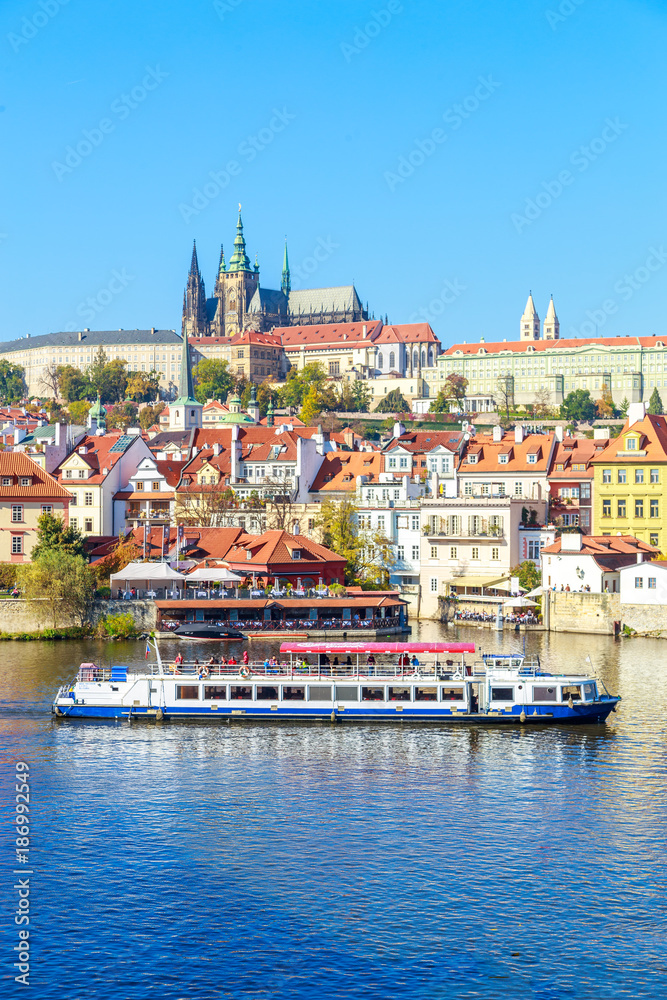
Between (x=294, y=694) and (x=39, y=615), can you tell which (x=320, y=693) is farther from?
(x=39, y=615)

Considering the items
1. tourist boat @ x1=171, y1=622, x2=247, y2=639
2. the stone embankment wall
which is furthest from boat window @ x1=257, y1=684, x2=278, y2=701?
the stone embankment wall

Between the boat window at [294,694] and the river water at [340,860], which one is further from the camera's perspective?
the boat window at [294,694]

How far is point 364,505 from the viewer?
88.2 meters

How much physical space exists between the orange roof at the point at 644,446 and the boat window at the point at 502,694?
3805cm

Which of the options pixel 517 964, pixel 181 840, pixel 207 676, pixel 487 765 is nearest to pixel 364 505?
pixel 207 676

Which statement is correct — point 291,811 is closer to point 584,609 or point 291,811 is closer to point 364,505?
point 584,609

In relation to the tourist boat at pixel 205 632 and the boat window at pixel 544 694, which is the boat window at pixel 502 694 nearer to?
the boat window at pixel 544 694

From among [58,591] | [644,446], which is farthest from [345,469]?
[58,591]

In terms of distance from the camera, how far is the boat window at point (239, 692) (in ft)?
162

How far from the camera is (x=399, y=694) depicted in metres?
48.8

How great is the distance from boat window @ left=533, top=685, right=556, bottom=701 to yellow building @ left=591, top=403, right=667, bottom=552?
36348 mm

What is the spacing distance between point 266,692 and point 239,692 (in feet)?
3.24

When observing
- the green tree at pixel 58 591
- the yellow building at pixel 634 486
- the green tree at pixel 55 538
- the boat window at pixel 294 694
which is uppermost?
the yellow building at pixel 634 486
